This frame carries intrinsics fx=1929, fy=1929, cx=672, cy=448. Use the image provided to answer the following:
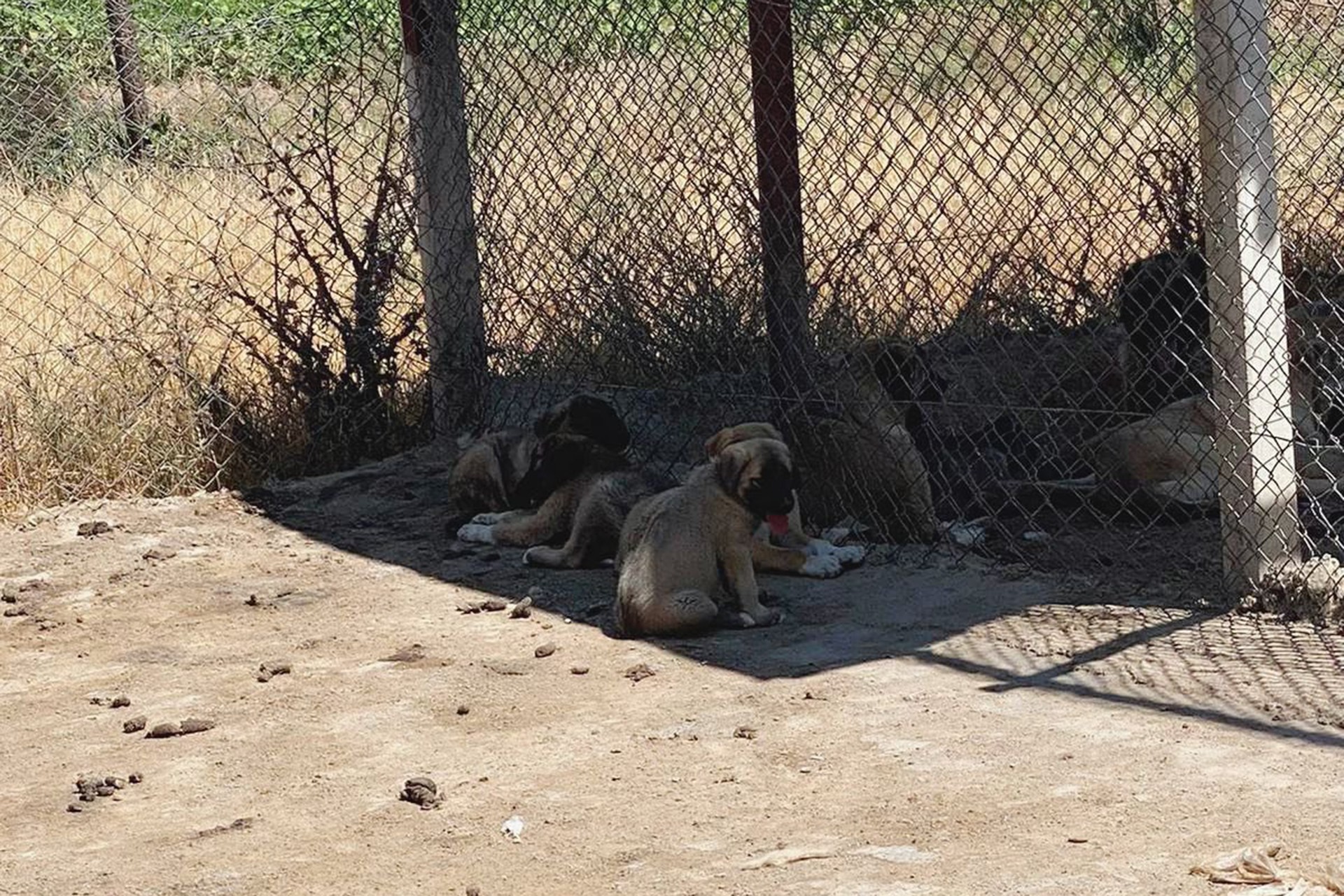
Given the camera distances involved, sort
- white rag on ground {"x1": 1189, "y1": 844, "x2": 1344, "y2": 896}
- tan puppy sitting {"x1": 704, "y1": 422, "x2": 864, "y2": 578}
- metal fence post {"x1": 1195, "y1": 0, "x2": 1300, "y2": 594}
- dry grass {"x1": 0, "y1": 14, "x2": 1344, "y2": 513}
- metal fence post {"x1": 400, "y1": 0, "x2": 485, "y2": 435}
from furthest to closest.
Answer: metal fence post {"x1": 400, "y1": 0, "x2": 485, "y2": 435}
dry grass {"x1": 0, "y1": 14, "x2": 1344, "y2": 513}
tan puppy sitting {"x1": 704, "y1": 422, "x2": 864, "y2": 578}
metal fence post {"x1": 1195, "y1": 0, "x2": 1300, "y2": 594}
white rag on ground {"x1": 1189, "y1": 844, "x2": 1344, "y2": 896}

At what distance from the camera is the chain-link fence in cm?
717

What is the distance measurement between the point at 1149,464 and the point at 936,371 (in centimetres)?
110

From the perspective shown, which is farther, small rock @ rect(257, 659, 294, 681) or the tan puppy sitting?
the tan puppy sitting

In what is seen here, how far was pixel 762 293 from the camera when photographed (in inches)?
327

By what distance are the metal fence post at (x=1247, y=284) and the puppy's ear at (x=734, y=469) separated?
1.65 metres

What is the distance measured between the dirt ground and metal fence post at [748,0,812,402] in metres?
1.23

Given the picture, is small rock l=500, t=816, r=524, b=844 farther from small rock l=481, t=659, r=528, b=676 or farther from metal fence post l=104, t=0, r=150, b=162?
metal fence post l=104, t=0, r=150, b=162

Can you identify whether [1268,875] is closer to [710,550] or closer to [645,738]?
[645,738]

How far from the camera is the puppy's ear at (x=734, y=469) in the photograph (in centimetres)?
697

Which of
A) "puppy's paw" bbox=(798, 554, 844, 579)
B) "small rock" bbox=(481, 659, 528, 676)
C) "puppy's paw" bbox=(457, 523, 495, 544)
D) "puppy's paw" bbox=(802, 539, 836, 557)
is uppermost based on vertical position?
"puppy's paw" bbox=(457, 523, 495, 544)

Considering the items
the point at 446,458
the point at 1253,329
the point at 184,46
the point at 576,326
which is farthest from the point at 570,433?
the point at 184,46

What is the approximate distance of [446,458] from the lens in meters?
9.89

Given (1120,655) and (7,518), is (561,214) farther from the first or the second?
(1120,655)

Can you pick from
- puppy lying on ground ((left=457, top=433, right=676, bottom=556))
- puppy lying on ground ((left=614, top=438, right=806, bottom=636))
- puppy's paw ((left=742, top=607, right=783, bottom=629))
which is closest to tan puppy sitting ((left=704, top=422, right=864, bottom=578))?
puppy lying on ground ((left=614, top=438, right=806, bottom=636))
